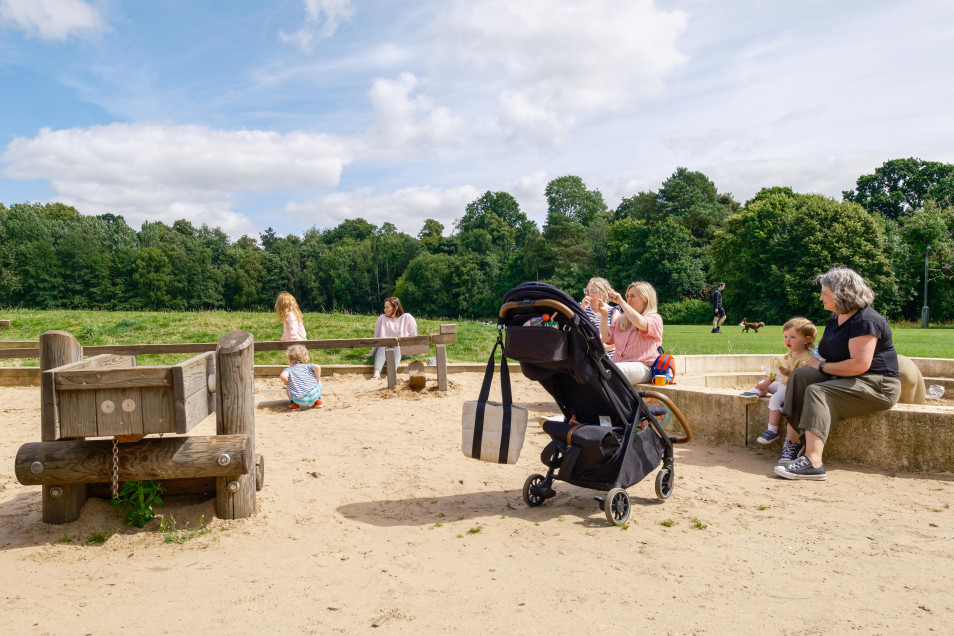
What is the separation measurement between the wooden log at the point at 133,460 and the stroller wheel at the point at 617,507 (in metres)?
2.27

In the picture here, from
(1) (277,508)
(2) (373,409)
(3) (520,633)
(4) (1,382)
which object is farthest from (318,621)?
(4) (1,382)

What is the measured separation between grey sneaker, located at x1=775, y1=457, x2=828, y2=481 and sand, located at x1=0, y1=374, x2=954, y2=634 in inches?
3.4

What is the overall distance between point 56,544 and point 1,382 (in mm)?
9144

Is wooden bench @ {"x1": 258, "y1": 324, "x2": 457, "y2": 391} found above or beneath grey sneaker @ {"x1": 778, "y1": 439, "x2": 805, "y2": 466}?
above

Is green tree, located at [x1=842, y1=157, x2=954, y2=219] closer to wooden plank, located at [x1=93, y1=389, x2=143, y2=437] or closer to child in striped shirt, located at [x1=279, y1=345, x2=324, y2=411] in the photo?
child in striped shirt, located at [x1=279, y1=345, x2=324, y2=411]

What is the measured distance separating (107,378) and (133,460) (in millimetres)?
573

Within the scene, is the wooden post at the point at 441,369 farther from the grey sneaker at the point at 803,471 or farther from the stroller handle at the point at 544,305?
the stroller handle at the point at 544,305

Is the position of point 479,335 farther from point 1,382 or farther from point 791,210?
point 791,210

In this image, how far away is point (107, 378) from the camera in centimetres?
396

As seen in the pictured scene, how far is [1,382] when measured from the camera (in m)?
11.4

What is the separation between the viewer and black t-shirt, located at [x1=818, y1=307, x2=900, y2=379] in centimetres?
544

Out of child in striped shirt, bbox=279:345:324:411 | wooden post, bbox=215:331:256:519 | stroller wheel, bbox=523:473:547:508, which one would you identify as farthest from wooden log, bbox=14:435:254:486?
child in striped shirt, bbox=279:345:324:411

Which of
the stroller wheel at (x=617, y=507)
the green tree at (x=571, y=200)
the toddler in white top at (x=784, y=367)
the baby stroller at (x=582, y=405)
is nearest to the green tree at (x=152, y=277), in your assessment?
the green tree at (x=571, y=200)

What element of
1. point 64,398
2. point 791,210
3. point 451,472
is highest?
point 791,210
